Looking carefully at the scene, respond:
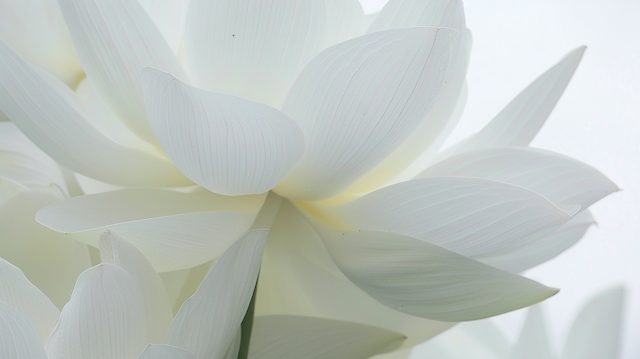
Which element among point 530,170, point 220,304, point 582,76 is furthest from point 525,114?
point 582,76

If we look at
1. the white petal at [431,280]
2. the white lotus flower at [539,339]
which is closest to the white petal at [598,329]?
the white lotus flower at [539,339]

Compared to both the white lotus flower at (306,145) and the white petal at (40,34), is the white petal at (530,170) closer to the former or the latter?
the white lotus flower at (306,145)

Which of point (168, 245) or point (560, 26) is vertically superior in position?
point (560, 26)

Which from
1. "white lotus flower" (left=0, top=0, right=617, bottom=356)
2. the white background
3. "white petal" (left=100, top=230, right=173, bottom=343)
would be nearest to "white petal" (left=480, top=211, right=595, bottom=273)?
"white lotus flower" (left=0, top=0, right=617, bottom=356)

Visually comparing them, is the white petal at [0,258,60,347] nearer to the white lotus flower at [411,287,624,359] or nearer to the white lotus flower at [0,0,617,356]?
the white lotus flower at [0,0,617,356]

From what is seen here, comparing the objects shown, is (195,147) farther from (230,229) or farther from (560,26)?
(560,26)

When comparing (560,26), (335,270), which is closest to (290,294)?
(335,270)

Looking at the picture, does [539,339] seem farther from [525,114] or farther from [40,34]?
[40,34]
